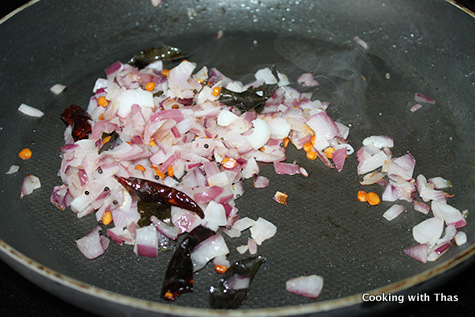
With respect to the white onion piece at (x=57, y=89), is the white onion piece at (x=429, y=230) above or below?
below

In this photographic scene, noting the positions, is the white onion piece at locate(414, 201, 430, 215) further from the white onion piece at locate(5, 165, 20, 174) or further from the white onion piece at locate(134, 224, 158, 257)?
the white onion piece at locate(5, 165, 20, 174)

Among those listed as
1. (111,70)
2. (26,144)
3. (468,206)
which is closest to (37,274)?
(26,144)

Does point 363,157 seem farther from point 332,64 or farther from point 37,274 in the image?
point 37,274

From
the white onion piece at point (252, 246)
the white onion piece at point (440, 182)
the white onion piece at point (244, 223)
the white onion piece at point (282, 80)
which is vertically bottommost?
the white onion piece at point (252, 246)

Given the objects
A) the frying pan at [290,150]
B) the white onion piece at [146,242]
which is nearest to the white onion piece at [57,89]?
the frying pan at [290,150]

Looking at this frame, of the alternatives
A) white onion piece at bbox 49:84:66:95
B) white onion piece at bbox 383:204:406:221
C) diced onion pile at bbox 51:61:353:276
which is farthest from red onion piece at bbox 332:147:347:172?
white onion piece at bbox 49:84:66:95

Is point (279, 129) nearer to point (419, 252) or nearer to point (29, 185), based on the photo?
point (419, 252)

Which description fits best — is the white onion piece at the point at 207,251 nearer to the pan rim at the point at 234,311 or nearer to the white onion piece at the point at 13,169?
the pan rim at the point at 234,311

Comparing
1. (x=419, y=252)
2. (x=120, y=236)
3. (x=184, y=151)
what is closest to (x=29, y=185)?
(x=120, y=236)
